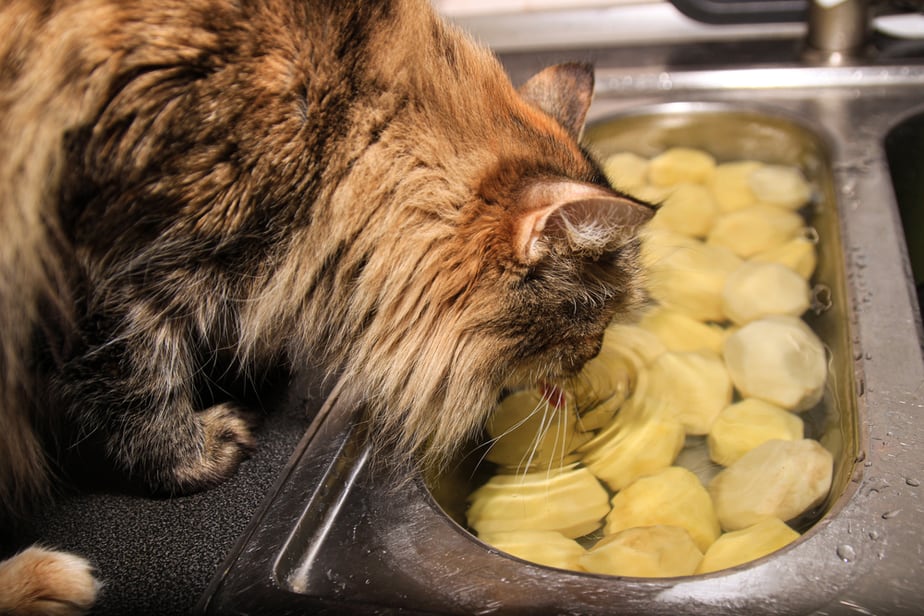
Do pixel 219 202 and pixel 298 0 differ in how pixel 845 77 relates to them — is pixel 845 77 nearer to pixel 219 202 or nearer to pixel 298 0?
pixel 298 0

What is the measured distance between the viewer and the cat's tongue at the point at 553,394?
1166mm

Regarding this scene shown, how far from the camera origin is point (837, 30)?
1658 mm

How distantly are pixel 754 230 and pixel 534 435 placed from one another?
0.63 meters

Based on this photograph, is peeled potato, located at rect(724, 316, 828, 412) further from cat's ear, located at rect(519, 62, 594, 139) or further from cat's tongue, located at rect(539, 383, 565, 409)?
cat's ear, located at rect(519, 62, 594, 139)

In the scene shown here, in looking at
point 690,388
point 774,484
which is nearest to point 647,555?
point 774,484

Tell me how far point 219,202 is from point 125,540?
0.46 m

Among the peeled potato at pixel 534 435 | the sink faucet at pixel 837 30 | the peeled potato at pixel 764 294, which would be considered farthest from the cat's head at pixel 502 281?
the sink faucet at pixel 837 30

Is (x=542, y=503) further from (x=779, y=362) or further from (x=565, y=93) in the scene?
(x=565, y=93)

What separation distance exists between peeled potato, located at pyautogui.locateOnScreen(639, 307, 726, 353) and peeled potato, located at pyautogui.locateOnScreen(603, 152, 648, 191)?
1.20 ft

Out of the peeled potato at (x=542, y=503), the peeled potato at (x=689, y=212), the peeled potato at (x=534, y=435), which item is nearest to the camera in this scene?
the peeled potato at (x=542, y=503)

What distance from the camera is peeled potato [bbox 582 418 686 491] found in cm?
114

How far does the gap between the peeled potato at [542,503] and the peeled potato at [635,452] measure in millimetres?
23

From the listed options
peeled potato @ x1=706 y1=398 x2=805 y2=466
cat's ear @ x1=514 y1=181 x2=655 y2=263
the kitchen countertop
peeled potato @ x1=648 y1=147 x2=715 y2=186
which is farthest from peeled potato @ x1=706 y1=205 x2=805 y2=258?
the kitchen countertop

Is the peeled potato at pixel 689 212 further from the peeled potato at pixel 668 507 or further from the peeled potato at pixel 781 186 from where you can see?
the peeled potato at pixel 668 507
